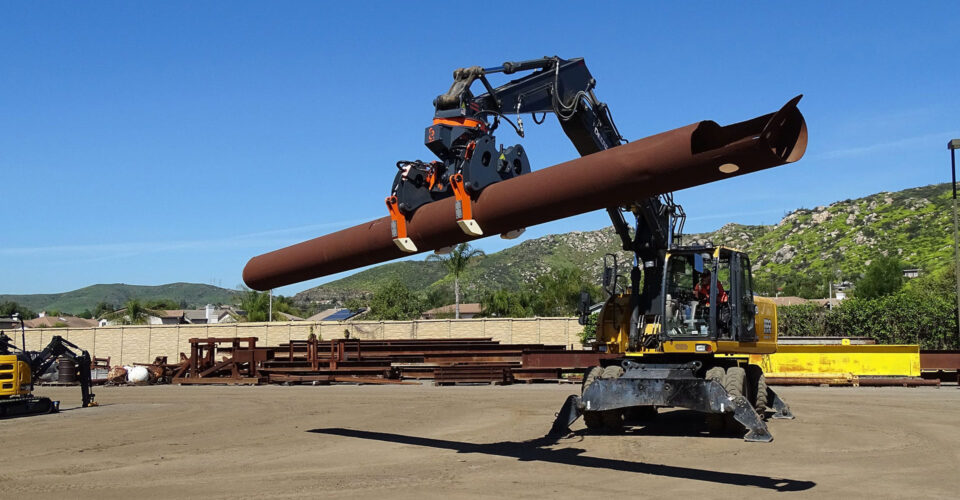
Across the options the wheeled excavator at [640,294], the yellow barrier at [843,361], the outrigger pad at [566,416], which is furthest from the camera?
the yellow barrier at [843,361]

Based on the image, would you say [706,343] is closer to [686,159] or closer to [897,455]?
[897,455]

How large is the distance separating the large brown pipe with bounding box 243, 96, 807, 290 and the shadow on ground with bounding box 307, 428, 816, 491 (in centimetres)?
368

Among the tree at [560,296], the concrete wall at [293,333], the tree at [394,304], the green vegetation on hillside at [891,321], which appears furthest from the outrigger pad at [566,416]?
the tree at [394,304]

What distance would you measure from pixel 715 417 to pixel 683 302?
7.34 feet

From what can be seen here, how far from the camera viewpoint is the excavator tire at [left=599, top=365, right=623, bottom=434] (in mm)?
15414

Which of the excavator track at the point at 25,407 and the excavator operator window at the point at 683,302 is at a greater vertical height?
the excavator operator window at the point at 683,302

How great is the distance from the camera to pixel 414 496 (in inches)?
388

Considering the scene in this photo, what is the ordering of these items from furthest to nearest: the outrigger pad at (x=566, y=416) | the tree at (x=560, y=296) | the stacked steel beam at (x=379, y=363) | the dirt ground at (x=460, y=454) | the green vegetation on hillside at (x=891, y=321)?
the tree at (x=560, y=296)
the green vegetation on hillside at (x=891, y=321)
the stacked steel beam at (x=379, y=363)
the outrigger pad at (x=566, y=416)
the dirt ground at (x=460, y=454)

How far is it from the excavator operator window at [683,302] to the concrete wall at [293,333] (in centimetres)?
3089

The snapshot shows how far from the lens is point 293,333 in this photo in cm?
5212

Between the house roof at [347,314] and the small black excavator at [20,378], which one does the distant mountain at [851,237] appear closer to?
the house roof at [347,314]

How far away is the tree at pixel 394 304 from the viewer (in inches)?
3740

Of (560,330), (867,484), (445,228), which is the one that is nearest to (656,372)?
(867,484)

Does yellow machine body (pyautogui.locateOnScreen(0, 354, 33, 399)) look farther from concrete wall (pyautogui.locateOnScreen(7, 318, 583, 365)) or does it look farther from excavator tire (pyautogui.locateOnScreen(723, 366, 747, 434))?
concrete wall (pyautogui.locateOnScreen(7, 318, 583, 365))
